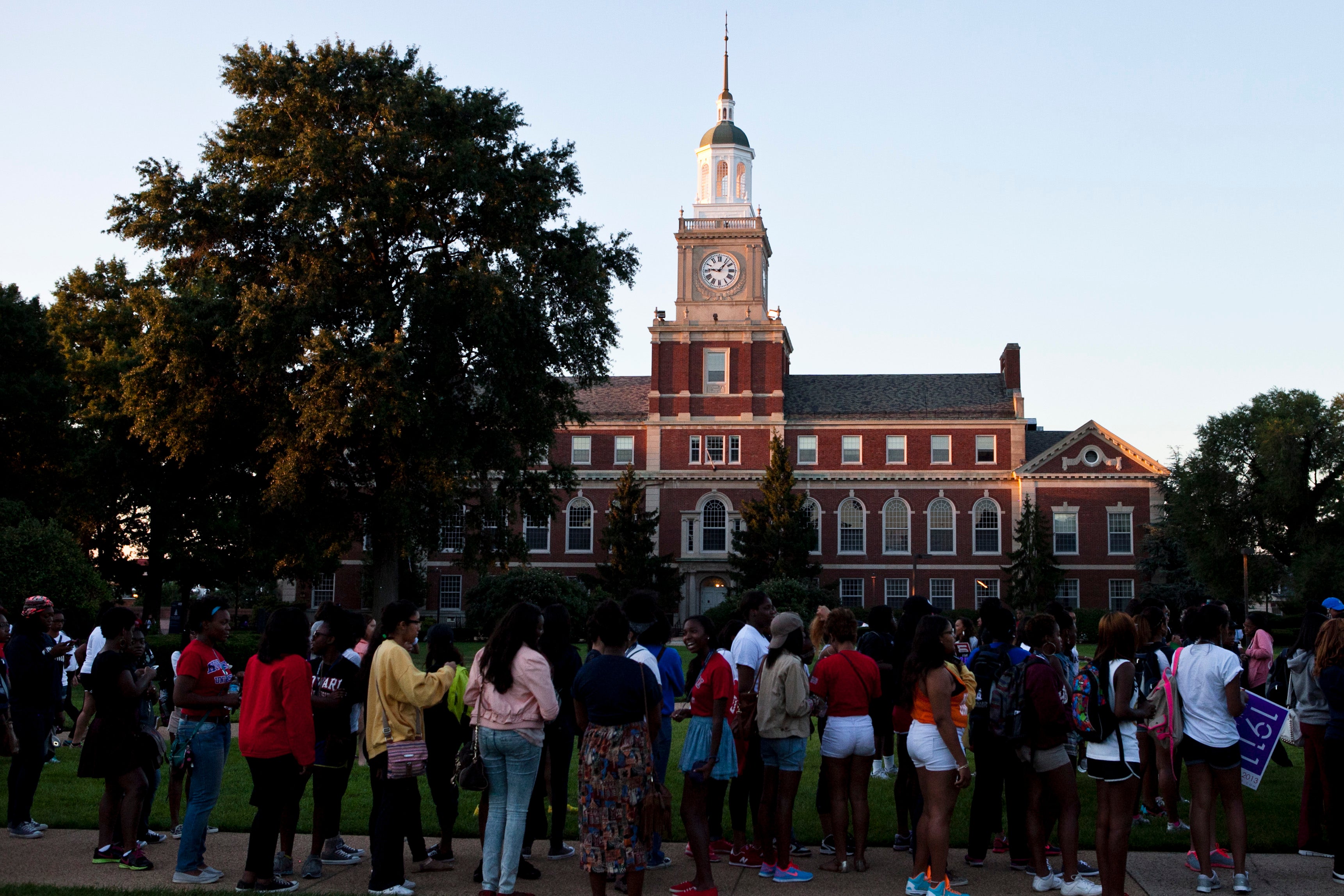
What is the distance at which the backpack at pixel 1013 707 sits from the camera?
866cm

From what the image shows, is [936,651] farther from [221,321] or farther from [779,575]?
[779,575]

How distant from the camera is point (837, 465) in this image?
6084 centimetres

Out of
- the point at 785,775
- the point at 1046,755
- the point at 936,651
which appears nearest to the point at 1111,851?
the point at 1046,755

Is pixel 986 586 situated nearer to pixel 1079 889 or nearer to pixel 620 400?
pixel 620 400

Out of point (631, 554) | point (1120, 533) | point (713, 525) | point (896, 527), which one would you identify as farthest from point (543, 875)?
point (1120, 533)

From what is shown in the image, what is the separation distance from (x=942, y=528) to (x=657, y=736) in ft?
175

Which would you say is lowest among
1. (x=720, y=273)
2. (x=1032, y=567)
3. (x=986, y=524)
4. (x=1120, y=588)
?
(x=1120, y=588)

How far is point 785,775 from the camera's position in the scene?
363 inches

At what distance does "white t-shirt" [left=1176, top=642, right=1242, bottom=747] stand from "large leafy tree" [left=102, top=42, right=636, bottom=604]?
2097 cm

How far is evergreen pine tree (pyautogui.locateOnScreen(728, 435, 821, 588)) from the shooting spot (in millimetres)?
55250

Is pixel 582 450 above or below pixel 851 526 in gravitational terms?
above

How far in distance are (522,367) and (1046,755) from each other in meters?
22.3

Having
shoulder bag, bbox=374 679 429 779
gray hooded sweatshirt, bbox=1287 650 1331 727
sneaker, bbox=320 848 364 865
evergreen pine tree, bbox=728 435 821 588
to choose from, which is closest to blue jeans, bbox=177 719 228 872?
Result: sneaker, bbox=320 848 364 865

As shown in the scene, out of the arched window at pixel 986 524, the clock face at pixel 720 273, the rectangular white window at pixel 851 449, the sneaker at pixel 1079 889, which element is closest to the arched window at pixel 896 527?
the rectangular white window at pixel 851 449
